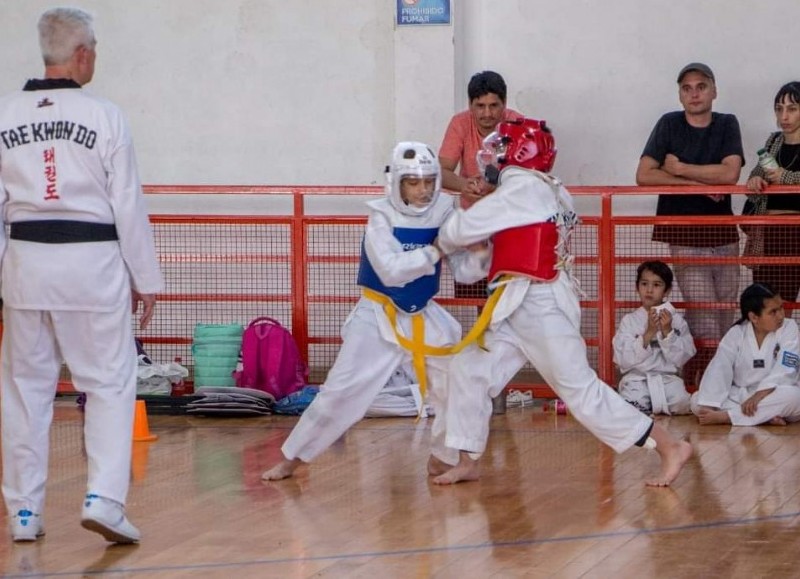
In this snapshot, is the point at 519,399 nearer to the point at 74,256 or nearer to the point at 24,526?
the point at 24,526

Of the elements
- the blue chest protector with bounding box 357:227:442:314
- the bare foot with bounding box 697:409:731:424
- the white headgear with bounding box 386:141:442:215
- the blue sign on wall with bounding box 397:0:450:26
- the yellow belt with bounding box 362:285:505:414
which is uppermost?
the blue sign on wall with bounding box 397:0:450:26

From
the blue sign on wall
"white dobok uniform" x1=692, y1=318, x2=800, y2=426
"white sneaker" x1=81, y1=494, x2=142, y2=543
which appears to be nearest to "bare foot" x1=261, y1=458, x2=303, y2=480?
"white sneaker" x1=81, y1=494, x2=142, y2=543

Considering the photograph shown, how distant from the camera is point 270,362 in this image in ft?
29.2

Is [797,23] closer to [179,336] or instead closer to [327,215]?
[327,215]

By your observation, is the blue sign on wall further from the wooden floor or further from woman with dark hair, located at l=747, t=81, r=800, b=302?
the wooden floor

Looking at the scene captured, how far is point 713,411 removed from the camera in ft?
26.8

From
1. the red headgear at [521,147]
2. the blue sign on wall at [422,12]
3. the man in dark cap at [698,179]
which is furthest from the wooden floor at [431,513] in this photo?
the blue sign on wall at [422,12]

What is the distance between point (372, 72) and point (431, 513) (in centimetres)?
472

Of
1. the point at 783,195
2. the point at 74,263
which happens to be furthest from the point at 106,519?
the point at 783,195

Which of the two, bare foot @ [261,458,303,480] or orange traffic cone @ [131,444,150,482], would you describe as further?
orange traffic cone @ [131,444,150,482]

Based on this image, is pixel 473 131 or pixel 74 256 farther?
pixel 473 131

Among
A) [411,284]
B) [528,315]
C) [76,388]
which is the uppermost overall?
[411,284]

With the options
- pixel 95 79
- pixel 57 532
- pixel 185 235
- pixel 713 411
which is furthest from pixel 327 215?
pixel 57 532

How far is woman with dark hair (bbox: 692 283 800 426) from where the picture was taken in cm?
810
